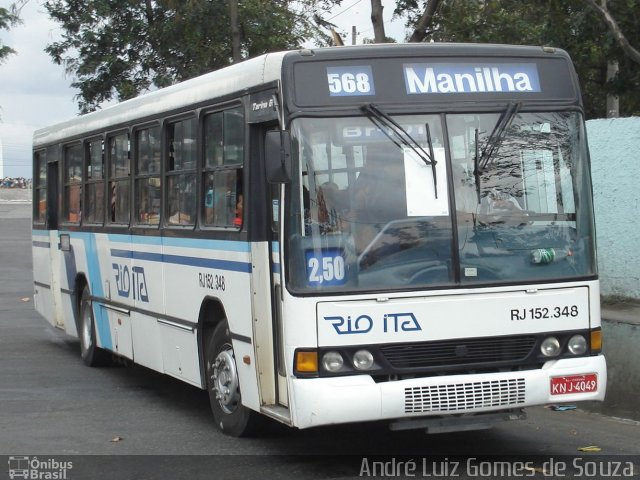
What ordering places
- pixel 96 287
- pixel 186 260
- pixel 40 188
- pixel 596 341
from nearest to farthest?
pixel 596 341, pixel 186 260, pixel 96 287, pixel 40 188

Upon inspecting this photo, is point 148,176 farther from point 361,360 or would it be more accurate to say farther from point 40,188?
point 40,188

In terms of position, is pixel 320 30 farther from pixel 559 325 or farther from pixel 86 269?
pixel 559 325

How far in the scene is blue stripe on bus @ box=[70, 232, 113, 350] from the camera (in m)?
12.3

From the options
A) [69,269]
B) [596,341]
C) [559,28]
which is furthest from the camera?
[559,28]

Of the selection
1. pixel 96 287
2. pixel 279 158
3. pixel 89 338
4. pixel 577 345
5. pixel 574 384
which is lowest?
pixel 89 338

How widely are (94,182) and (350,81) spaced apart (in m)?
5.92

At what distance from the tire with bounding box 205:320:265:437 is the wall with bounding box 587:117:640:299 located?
4.81 meters

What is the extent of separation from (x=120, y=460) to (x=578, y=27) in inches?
385

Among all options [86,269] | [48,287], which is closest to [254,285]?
[86,269]

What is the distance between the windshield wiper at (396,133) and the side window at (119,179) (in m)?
4.46

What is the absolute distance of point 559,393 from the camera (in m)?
7.46

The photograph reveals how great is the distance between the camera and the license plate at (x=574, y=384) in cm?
745

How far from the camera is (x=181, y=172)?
31.8ft

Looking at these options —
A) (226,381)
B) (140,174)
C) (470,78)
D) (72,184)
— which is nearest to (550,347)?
(470,78)
